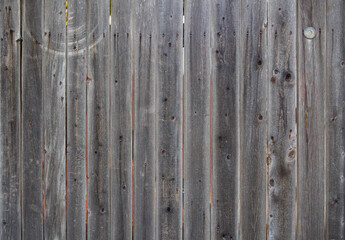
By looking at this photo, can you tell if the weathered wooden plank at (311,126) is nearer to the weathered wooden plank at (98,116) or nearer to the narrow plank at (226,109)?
the narrow plank at (226,109)

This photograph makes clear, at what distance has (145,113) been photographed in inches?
62.3

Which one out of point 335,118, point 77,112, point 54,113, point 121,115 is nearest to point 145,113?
point 121,115

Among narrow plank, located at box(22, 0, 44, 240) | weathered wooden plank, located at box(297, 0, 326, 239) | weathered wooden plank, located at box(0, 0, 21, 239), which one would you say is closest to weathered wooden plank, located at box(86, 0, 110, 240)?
narrow plank, located at box(22, 0, 44, 240)

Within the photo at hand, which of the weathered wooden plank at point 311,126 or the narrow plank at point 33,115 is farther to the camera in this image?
the narrow plank at point 33,115

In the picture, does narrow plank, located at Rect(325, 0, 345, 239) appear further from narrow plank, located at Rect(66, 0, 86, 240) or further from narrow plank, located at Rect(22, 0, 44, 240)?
narrow plank, located at Rect(22, 0, 44, 240)

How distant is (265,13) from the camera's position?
1543mm

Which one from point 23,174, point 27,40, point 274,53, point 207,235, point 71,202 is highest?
point 27,40

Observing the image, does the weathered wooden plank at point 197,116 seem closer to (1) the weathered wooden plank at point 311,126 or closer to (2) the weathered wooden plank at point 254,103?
(2) the weathered wooden plank at point 254,103

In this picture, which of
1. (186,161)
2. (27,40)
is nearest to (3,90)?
(27,40)

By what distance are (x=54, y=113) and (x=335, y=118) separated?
5.13ft

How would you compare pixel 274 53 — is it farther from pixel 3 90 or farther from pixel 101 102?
pixel 3 90

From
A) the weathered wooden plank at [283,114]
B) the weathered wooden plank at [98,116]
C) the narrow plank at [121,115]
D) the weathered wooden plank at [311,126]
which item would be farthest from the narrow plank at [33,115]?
the weathered wooden plank at [311,126]

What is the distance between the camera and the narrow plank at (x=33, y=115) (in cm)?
166

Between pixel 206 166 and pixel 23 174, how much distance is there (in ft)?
3.51
